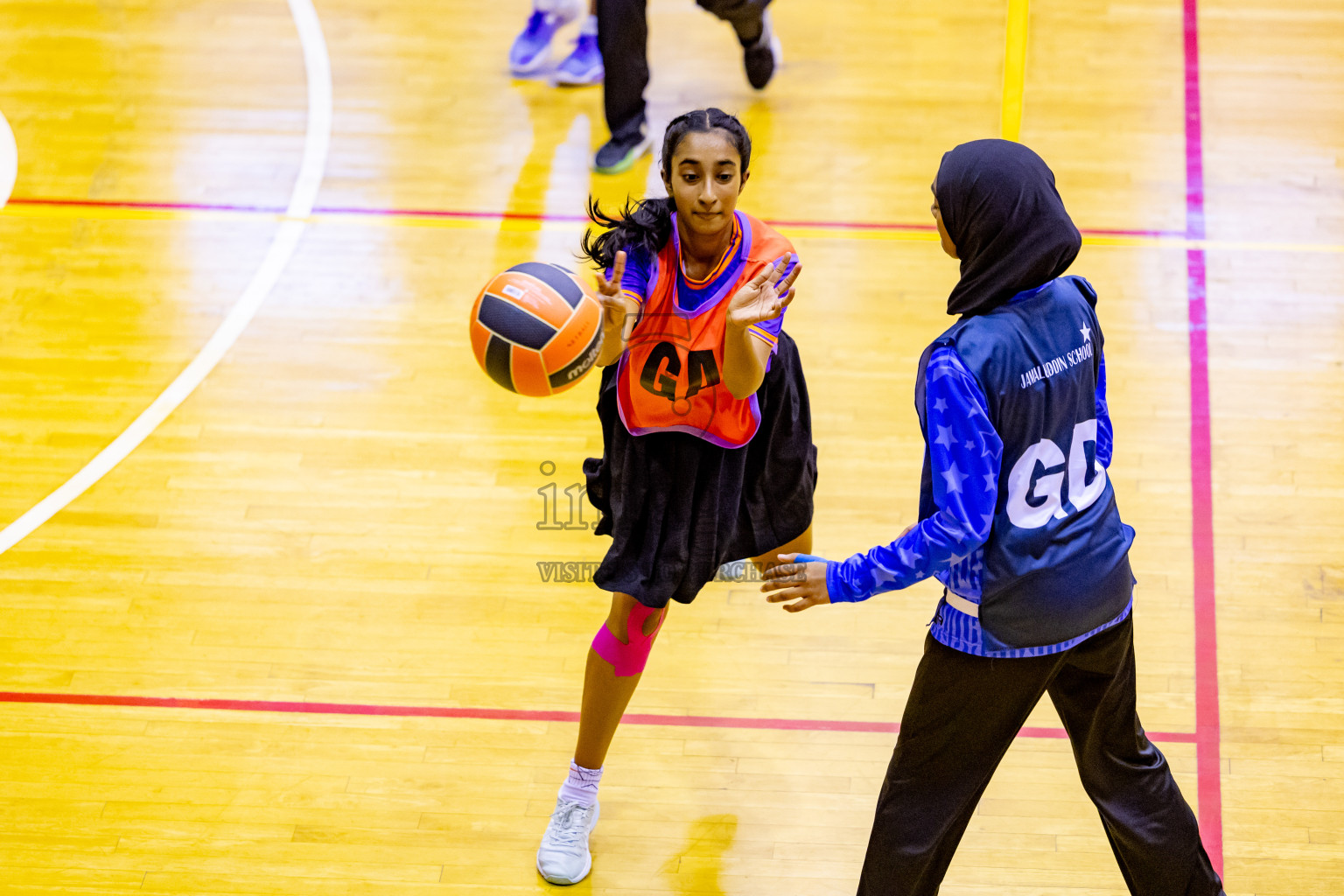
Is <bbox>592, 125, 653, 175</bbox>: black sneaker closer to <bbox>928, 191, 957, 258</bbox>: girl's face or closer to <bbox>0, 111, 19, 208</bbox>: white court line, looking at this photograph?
<bbox>0, 111, 19, 208</bbox>: white court line

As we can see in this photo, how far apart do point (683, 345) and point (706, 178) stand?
349mm

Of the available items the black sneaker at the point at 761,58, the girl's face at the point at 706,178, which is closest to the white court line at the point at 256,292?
the black sneaker at the point at 761,58

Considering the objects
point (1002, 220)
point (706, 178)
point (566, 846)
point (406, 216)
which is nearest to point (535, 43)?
point (406, 216)

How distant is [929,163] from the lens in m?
5.65

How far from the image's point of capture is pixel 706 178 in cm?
269

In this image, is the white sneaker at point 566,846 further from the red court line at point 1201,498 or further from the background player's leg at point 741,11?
the background player's leg at point 741,11

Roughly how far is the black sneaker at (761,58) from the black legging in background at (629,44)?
7 centimetres

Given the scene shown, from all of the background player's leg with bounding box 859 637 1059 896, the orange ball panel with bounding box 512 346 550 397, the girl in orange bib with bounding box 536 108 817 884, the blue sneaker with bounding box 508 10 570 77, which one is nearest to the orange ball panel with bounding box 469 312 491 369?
the orange ball panel with bounding box 512 346 550 397

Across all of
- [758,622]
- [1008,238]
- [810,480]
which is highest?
[1008,238]

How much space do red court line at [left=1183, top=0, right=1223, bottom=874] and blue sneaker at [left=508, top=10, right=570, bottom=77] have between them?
9.85 feet

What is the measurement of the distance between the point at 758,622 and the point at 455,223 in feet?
8.01

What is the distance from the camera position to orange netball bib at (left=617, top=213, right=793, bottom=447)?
9.04ft

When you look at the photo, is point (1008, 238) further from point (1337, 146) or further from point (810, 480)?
point (1337, 146)

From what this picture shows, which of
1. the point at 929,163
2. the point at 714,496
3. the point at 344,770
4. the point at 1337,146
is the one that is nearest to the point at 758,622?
the point at 714,496
